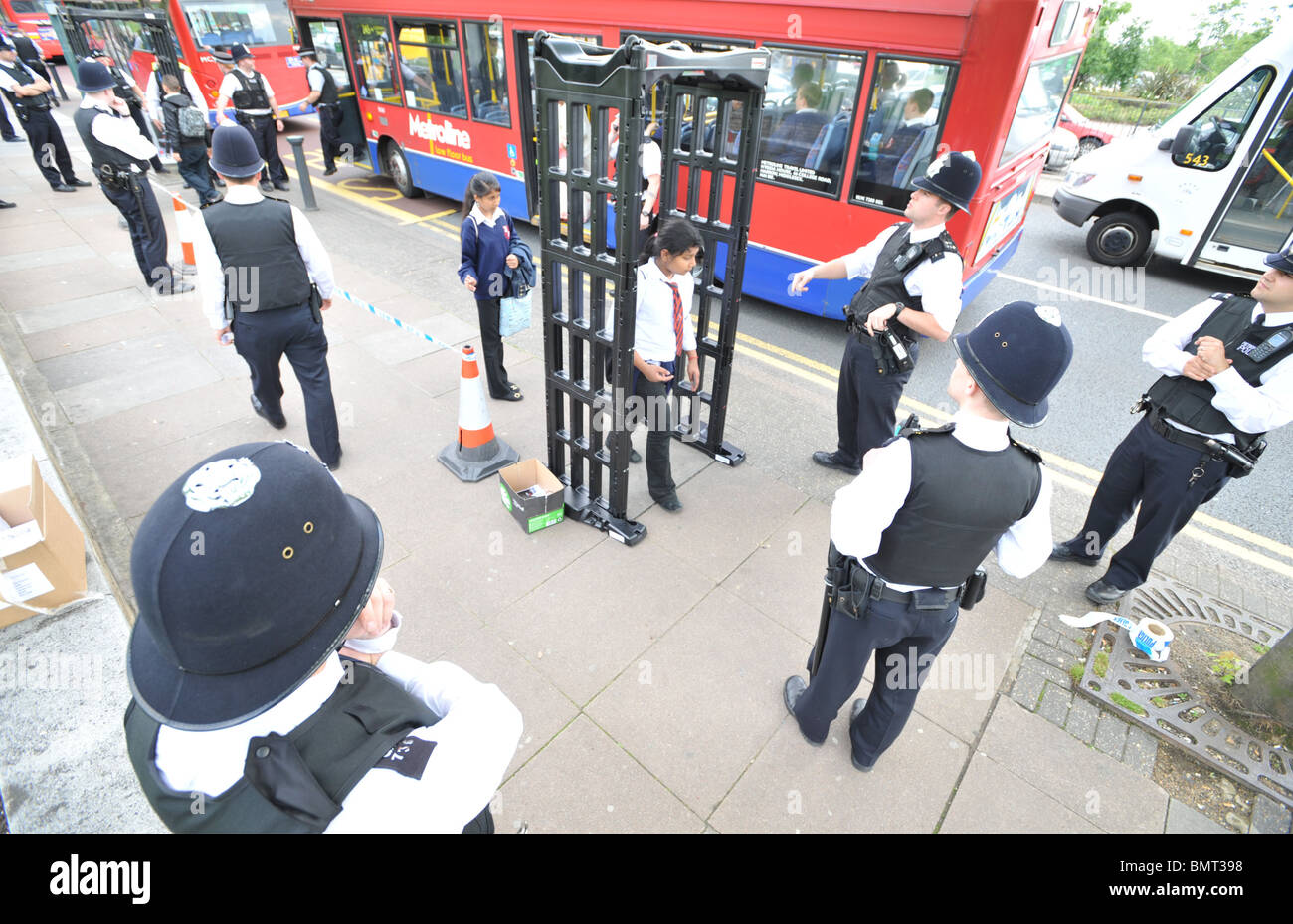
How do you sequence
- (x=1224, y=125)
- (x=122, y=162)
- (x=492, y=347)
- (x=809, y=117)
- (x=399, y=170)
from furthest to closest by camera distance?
(x=399, y=170) → (x=1224, y=125) → (x=122, y=162) → (x=809, y=117) → (x=492, y=347)

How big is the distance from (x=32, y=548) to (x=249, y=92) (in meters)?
10.1

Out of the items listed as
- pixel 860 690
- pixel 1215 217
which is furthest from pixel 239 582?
pixel 1215 217

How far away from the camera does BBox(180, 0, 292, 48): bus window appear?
38.4 feet

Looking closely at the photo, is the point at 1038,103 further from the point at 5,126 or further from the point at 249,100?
the point at 5,126

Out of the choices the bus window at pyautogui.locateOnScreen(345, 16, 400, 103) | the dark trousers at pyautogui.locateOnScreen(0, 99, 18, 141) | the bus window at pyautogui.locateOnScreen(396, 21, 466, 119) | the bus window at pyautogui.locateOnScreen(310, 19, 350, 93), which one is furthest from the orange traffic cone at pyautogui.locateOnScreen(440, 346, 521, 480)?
the dark trousers at pyautogui.locateOnScreen(0, 99, 18, 141)

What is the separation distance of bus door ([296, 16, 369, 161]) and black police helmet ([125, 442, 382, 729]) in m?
11.6

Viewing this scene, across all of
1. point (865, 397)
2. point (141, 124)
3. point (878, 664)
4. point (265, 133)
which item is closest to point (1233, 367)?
point (865, 397)

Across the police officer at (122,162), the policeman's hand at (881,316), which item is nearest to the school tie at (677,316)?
the policeman's hand at (881,316)

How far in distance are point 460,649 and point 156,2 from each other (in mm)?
15353

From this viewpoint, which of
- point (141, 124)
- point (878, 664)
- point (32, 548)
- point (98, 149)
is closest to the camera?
point (878, 664)

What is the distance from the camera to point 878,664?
2635mm

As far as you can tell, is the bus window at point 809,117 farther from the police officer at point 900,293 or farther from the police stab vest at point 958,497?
the police stab vest at point 958,497

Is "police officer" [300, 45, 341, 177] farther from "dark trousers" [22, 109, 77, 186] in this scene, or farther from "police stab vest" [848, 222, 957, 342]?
"police stab vest" [848, 222, 957, 342]
